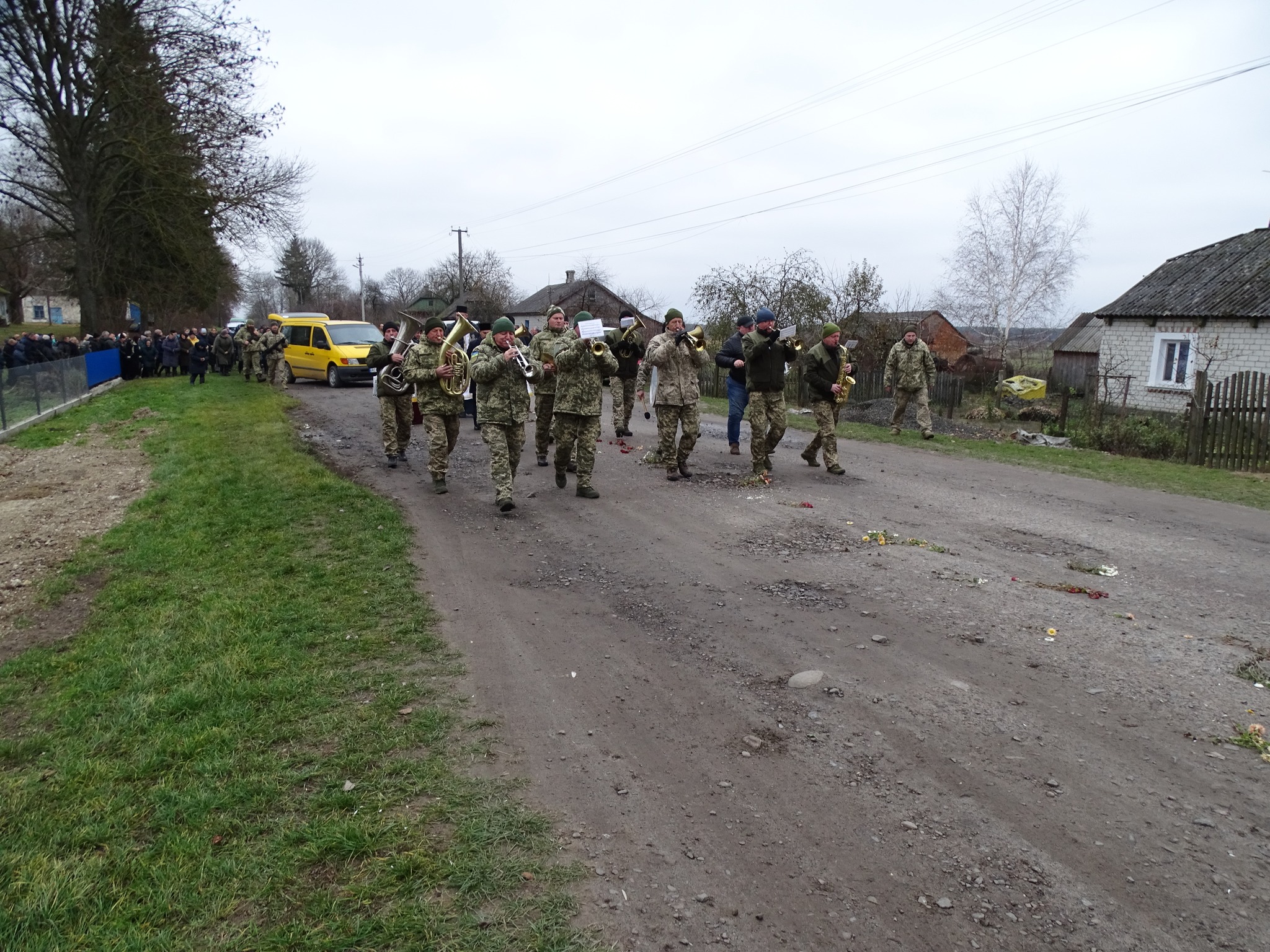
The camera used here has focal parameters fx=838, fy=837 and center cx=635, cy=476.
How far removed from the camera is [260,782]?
3.88 m

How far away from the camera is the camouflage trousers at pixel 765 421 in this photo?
34.1 feet

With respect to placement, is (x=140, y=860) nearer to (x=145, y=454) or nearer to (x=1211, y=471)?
(x=145, y=454)

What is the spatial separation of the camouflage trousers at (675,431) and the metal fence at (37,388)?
12.8 meters

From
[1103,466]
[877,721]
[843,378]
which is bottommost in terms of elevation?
[877,721]

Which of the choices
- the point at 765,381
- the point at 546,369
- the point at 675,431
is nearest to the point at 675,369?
the point at 675,431

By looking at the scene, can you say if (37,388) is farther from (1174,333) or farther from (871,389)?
(1174,333)

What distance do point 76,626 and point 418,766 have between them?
408 centimetres

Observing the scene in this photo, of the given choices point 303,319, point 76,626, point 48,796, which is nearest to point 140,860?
point 48,796

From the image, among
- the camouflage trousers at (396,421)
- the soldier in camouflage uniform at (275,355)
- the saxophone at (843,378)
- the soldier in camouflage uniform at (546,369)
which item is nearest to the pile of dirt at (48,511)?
the camouflage trousers at (396,421)

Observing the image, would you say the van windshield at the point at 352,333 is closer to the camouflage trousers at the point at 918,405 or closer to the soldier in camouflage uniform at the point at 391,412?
the soldier in camouflage uniform at the point at 391,412

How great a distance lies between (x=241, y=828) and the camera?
11.6 ft

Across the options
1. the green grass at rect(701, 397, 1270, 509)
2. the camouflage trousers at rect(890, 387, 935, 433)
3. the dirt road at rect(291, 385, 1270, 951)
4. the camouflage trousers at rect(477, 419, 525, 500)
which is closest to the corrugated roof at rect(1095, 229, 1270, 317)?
the green grass at rect(701, 397, 1270, 509)

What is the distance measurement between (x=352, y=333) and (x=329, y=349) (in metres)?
1.18

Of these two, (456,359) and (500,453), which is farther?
(456,359)
